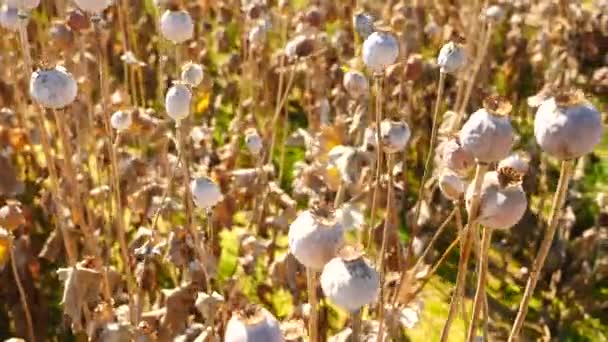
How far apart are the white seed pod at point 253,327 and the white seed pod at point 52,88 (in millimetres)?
545

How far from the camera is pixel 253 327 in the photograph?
2.68 feet

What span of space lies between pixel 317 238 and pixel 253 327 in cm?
13

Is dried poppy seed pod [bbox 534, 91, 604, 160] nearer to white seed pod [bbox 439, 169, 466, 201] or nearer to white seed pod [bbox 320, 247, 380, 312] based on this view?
white seed pod [bbox 320, 247, 380, 312]

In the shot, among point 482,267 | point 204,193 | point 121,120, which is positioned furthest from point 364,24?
point 482,267

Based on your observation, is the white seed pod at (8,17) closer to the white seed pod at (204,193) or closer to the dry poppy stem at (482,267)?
the white seed pod at (204,193)

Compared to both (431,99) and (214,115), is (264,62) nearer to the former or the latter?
(214,115)

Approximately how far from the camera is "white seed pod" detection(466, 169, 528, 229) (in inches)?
34.9

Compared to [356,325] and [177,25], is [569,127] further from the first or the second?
[177,25]

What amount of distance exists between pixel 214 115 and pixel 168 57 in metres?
0.37

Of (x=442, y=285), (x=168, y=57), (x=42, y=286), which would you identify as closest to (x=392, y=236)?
(x=442, y=285)

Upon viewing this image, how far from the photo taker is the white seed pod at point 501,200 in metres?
0.89

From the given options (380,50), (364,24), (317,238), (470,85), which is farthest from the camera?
(470,85)

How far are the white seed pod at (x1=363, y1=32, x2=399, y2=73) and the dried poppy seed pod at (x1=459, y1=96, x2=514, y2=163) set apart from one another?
0.41m

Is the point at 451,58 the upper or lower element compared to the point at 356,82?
upper
